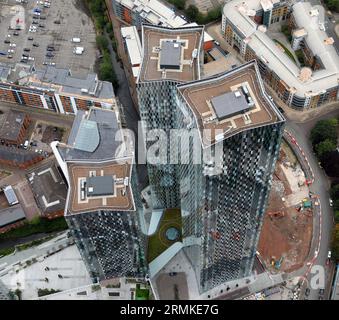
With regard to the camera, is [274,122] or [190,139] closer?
[274,122]

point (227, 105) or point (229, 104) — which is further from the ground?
point (229, 104)

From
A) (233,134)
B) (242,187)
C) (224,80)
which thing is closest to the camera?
→ (233,134)

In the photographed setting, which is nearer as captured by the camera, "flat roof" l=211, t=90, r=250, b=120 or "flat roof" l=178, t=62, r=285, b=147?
"flat roof" l=178, t=62, r=285, b=147

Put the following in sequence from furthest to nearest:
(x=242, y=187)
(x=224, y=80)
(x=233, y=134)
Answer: (x=242, y=187) → (x=224, y=80) → (x=233, y=134)

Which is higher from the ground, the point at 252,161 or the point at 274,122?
the point at 274,122

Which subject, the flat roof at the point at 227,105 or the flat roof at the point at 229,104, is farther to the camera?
the flat roof at the point at 229,104
